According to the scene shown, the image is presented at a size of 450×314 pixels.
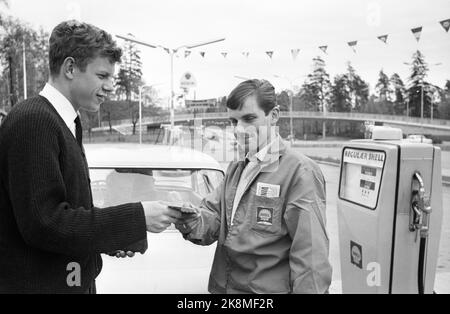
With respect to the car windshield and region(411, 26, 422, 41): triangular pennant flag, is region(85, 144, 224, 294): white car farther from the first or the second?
region(411, 26, 422, 41): triangular pennant flag

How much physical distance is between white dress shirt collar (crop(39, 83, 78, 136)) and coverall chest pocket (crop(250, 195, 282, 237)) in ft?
2.84

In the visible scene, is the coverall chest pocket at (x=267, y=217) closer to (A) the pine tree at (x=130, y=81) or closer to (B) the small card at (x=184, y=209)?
(B) the small card at (x=184, y=209)

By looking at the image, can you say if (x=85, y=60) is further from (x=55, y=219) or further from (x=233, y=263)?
(x=233, y=263)

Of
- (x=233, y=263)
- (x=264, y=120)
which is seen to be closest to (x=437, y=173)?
(x=264, y=120)

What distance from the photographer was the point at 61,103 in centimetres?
185

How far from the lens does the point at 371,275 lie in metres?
2.90

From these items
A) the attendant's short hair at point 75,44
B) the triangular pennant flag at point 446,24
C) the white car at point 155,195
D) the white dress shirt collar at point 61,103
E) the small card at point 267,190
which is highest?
the triangular pennant flag at point 446,24

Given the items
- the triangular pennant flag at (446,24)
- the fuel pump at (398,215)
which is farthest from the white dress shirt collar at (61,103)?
the triangular pennant flag at (446,24)

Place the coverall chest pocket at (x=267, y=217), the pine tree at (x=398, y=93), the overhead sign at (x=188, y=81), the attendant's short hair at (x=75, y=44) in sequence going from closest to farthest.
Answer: the attendant's short hair at (x=75, y=44) → the coverall chest pocket at (x=267, y=217) → the overhead sign at (x=188, y=81) → the pine tree at (x=398, y=93)

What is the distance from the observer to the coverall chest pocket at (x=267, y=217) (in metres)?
2.10

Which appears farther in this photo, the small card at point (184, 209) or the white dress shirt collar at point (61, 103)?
the small card at point (184, 209)

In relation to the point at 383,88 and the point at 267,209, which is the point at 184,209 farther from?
the point at 383,88

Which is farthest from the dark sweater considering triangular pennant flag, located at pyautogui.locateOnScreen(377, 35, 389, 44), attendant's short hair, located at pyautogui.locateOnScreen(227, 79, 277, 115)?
triangular pennant flag, located at pyautogui.locateOnScreen(377, 35, 389, 44)
